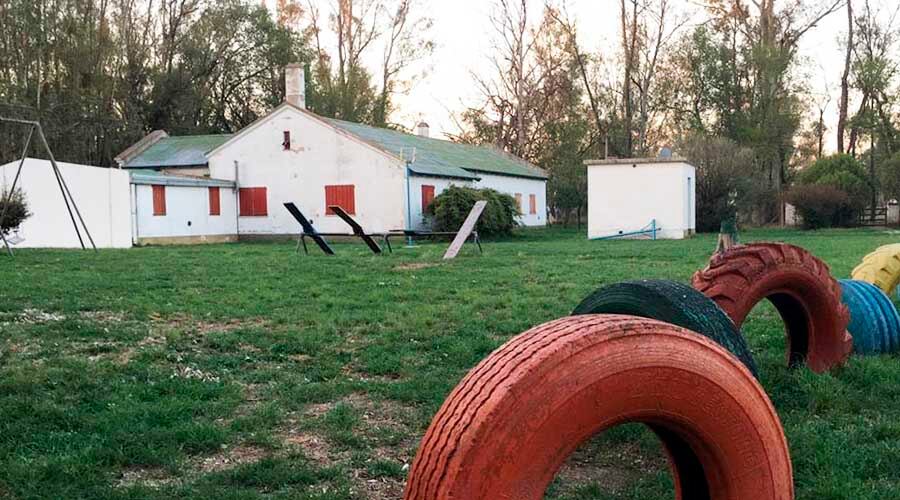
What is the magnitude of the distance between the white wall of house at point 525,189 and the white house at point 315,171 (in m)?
2.63

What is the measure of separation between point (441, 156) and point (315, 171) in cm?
611

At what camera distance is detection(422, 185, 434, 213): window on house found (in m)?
28.4

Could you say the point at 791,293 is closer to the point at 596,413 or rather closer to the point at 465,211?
the point at 596,413

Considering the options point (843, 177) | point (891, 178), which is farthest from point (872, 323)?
point (891, 178)

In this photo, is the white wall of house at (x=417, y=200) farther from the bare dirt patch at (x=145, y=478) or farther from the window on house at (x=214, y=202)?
the bare dirt patch at (x=145, y=478)

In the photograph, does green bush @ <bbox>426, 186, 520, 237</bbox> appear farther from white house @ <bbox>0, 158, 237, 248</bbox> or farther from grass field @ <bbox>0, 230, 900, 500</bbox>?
grass field @ <bbox>0, 230, 900, 500</bbox>

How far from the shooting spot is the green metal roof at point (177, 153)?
31.2 meters

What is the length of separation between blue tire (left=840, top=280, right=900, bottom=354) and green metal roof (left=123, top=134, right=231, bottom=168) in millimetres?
27614

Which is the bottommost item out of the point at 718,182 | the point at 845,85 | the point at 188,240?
the point at 188,240

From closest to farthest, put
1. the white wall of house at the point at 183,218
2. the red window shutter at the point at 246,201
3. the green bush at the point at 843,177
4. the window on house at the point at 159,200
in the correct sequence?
the white wall of house at the point at 183,218
the window on house at the point at 159,200
the red window shutter at the point at 246,201
the green bush at the point at 843,177

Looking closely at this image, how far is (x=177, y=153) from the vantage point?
32.3 metres

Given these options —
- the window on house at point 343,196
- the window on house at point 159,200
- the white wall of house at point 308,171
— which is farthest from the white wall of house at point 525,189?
the window on house at point 159,200

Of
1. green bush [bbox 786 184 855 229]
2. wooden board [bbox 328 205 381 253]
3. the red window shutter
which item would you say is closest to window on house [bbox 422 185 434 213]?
the red window shutter

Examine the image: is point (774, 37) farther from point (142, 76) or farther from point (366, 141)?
point (142, 76)
